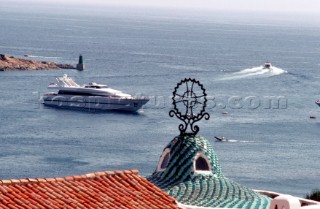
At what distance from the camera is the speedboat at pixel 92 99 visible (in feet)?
364

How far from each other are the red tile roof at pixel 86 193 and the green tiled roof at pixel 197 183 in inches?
70.4

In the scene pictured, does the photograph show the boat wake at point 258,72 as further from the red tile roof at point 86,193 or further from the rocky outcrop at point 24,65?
the red tile roof at point 86,193

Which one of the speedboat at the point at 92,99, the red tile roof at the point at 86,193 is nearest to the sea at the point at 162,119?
the speedboat at the point at 92,99

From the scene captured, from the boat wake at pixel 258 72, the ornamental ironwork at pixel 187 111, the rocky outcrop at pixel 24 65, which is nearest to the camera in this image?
the ornamental ironwork at pixel 187 111

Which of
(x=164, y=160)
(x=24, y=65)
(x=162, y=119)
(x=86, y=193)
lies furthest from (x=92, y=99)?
(x=86, y=193)

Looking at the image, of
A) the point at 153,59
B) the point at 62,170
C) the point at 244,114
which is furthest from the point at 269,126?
the point at 153,59

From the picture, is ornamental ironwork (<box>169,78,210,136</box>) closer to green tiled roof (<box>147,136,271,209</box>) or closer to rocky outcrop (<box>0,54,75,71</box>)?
green tiled roof (<box>147,136,271,209</box>)

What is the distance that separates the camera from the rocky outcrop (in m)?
141

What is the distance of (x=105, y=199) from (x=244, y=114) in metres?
92.9

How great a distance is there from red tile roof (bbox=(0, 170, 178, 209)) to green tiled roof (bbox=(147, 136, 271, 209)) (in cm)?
179

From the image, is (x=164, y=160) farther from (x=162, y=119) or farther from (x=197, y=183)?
(x=162, y=119)

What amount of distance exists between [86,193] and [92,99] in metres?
101

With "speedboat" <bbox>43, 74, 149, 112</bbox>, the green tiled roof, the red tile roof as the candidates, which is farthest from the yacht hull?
the red tile roof

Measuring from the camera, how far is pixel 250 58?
17300 centimetres
